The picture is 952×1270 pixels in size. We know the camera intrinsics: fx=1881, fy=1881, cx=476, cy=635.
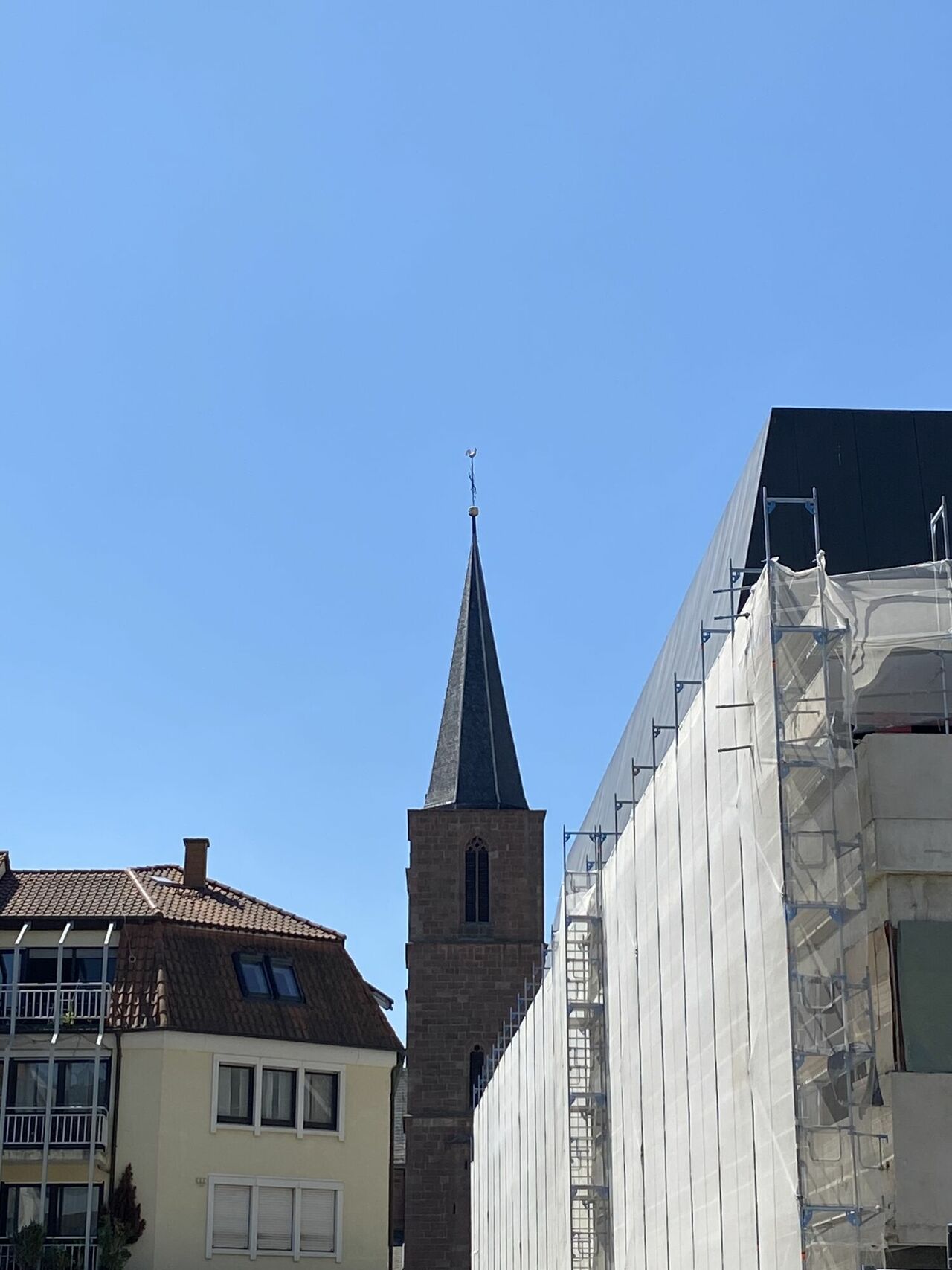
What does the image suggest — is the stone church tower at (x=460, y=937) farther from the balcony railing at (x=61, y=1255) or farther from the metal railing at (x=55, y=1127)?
the balcony railing at (x=61, y=1255)

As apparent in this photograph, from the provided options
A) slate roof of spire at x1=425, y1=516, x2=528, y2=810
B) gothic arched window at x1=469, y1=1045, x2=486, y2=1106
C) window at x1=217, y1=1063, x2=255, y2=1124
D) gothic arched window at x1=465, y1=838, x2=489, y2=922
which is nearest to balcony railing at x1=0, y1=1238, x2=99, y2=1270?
window at x1=217, y1=1063, x2=255, y2=1124

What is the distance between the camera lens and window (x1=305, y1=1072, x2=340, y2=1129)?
3538 centimetres

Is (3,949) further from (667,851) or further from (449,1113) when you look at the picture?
(449,1113)

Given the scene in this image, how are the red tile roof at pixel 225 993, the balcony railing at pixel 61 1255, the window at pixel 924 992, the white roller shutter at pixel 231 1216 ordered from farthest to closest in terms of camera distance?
the red tile roof at pixel 225 993 → the white roller shutter at pixel 231 1216 → the balcony railing at pixel 61 1255 → the window at pixel 924 992

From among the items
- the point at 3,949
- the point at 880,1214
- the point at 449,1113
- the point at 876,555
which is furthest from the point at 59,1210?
the point at 449,1113

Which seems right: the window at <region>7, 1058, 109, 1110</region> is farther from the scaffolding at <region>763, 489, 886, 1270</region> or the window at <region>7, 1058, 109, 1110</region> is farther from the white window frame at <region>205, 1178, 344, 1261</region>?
the scaffolding at <region>763, 489, 886, 1270</region>

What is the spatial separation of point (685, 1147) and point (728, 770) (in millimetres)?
4593

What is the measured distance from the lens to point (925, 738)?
53.2ft

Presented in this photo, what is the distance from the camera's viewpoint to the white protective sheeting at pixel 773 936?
1555 centimetres

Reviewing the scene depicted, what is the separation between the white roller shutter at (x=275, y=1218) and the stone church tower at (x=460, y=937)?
22.6m

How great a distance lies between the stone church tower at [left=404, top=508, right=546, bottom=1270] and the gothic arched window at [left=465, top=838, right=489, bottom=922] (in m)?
0.04

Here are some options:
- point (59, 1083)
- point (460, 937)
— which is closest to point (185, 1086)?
point (59, 1083)

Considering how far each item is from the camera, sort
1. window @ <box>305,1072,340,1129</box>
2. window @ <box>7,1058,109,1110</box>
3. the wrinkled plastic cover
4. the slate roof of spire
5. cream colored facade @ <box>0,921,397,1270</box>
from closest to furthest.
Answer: the wrinkled plastic cover, cream colored facade @ <box>0,921,397,1270</box>, window @ <box>7,1058,109,1110</box>, window @ <box>305,1072,340,1129</box>, the slate roof of spire

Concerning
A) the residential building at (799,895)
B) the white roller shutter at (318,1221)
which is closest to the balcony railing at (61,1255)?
the white roller shutter at (318,1221)
